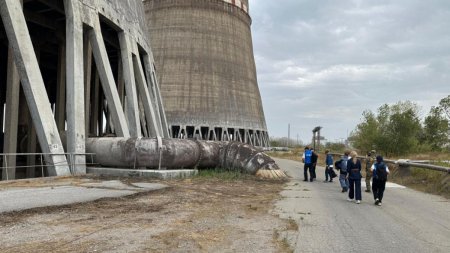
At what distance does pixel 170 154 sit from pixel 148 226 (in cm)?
812

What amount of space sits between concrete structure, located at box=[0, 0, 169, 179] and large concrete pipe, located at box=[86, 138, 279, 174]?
0.80m

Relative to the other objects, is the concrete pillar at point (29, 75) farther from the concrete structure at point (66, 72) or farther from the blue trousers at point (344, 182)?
the blue trousers at point (344, 182)

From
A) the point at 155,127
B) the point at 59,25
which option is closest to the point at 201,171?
the point at 155,127

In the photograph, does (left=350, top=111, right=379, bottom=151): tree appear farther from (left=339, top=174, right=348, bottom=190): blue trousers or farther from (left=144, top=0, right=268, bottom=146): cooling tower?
(left=339, top=174, right=348, bottom=190): blue trousers

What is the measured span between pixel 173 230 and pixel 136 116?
14.1 meters

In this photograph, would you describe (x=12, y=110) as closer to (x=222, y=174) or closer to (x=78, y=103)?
(x=78, y=103)

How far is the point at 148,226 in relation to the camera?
6.91 m

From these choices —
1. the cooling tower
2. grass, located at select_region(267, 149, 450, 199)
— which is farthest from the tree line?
grass, located at select_region(267, 149, 450, 199)

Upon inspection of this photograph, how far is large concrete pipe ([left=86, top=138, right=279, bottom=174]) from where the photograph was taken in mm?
14672

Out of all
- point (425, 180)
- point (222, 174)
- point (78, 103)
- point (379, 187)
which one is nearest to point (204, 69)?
point (222, 174)

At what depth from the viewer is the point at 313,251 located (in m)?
5.66

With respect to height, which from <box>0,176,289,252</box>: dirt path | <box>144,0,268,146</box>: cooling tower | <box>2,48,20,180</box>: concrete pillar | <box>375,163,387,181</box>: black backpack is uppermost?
<box>144,0,268,146</box>: cooling tower

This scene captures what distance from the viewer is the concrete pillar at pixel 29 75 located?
1284 centimetres

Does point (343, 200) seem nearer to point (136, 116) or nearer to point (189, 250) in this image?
point (189, 250)
